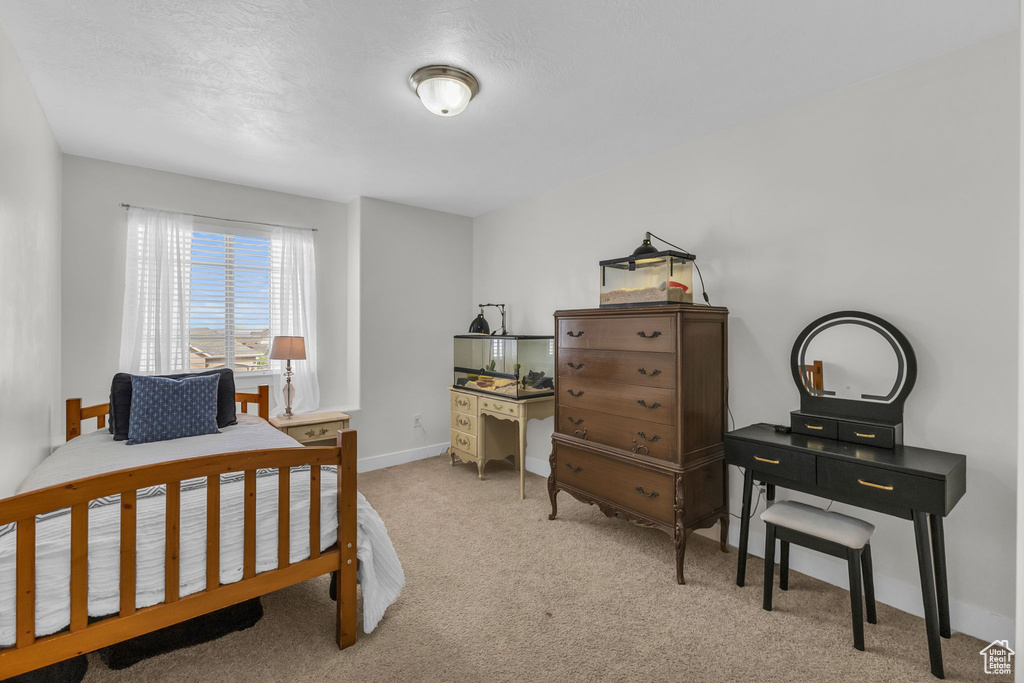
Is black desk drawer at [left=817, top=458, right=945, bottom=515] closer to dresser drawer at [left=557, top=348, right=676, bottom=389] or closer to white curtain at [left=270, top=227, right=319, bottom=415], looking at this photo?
dresser drawer at [left=557, top=348, right=676, bottom=389]

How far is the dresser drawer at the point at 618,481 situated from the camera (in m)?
2.55

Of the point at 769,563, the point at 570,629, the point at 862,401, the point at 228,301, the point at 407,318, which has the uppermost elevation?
the point at 228,301

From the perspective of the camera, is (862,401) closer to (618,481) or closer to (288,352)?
(618,481)

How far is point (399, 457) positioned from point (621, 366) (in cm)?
274

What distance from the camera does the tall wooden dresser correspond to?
8.22 feet

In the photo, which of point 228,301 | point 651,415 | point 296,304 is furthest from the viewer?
point 296,304

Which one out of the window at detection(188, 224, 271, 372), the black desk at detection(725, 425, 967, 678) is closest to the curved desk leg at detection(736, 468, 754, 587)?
the black desk at detection(725, 425, 967, 678)

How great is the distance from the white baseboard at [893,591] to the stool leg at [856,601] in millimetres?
412

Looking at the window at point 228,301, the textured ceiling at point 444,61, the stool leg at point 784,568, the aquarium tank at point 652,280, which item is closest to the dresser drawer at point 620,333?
the aquarium tank at point 652,280

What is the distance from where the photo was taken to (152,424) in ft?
8.79

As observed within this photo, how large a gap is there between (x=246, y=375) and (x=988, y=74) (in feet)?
16.8

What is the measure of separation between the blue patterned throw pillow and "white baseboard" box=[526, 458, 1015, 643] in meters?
3.33

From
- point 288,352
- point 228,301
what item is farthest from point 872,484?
point 228,301

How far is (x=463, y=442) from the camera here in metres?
4.30
